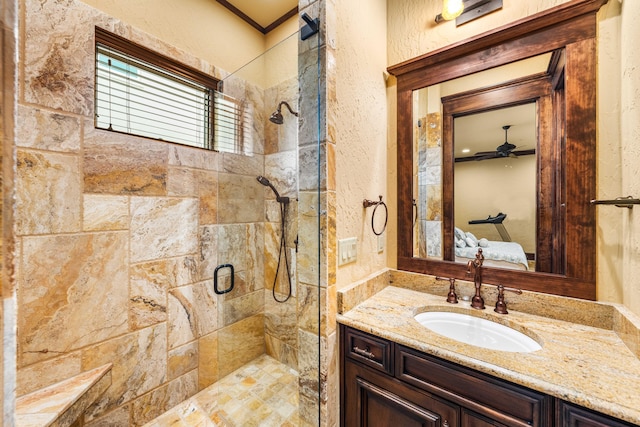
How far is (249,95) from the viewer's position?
1.87m

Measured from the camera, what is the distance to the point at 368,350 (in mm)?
1175

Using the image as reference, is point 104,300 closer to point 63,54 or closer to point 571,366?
point 63,54

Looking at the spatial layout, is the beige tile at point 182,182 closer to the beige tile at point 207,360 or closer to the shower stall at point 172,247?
the shower stall at point 172,247

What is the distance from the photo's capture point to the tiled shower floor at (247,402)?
5.05 feet

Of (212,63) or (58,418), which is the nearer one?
(58,418)

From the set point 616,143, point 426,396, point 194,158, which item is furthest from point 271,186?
point 616,143

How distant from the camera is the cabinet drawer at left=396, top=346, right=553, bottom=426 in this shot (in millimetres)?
809

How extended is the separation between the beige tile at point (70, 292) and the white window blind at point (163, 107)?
0.67m

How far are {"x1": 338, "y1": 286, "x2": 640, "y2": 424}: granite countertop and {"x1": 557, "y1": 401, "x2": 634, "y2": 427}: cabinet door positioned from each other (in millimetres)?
37

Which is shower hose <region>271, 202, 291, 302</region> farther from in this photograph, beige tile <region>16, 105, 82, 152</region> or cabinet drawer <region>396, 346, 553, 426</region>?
beige tile <region>16, 105, 82, 152</region>

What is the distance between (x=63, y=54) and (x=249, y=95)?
0.98 meters

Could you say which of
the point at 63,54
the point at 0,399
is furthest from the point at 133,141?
the point at 0,399

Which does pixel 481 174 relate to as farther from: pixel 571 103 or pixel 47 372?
pixel 47 372

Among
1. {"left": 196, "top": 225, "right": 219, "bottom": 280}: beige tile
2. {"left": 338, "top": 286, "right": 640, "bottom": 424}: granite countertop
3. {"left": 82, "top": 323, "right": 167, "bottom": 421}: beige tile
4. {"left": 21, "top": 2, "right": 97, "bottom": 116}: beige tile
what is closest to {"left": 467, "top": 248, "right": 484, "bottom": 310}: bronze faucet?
{"left": 338, "top": 286, "right": 640, "bottom": 424}: granite countertop
